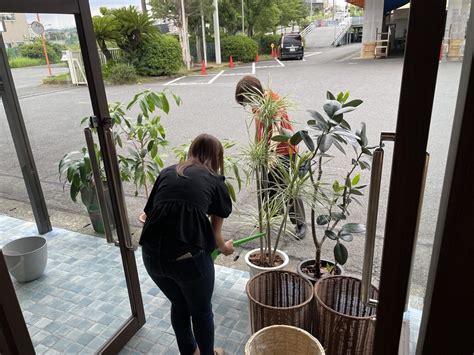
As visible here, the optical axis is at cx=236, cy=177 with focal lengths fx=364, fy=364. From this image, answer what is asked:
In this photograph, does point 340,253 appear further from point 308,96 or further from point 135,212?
point 308,96

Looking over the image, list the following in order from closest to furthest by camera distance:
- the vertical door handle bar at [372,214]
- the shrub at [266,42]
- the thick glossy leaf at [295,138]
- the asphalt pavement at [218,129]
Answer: the asphalt pavement at [218,129], the vertical door handle bar at [372,214], the thick glossy leaf at [295,138], the shrub at [266,42]

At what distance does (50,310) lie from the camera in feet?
6.42

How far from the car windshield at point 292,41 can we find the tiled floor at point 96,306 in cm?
1434

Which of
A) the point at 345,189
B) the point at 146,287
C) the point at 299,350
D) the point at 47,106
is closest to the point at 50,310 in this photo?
the point at 146,287

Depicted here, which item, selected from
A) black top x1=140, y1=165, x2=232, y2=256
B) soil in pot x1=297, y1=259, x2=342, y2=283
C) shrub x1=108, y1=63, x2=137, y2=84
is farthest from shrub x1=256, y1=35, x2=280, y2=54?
black top x1=140, y1=165, x2=232, y2=256

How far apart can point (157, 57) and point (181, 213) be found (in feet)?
38.0

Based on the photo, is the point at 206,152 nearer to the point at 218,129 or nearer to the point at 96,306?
the point at 96,306

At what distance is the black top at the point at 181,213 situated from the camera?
52.2 inches

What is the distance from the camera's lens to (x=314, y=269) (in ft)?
6.36

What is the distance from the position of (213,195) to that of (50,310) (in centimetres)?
125

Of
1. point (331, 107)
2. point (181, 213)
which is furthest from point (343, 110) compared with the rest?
point (181, 213)

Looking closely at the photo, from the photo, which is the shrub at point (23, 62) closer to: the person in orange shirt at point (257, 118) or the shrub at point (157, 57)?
the person in orange shirt at point (257, 118)

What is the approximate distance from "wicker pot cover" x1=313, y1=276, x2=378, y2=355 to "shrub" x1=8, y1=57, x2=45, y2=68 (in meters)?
1.69

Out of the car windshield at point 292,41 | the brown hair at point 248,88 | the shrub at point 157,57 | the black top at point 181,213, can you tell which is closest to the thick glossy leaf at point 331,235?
the black top at point 181,213
